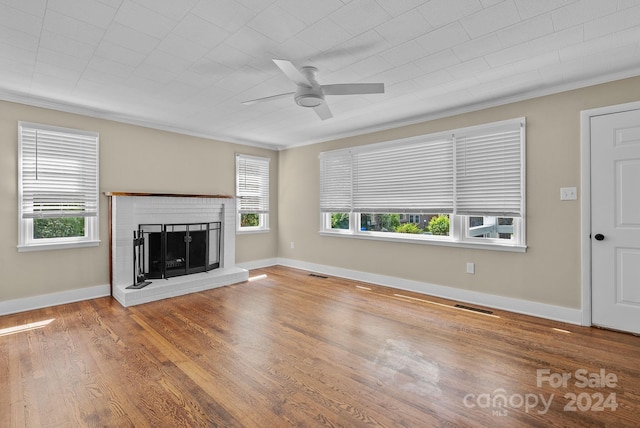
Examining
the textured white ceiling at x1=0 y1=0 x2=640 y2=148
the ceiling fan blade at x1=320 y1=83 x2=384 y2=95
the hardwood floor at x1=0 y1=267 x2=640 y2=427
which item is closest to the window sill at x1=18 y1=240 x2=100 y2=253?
the hardwood floor at x1=0 y1=267 x2=640 y2=427

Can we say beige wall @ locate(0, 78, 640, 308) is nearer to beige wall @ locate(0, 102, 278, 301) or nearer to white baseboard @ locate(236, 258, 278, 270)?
beige wall @ locate(0, 102, 278, 301)

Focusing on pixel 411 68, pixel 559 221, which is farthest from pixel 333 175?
pixel 559 221

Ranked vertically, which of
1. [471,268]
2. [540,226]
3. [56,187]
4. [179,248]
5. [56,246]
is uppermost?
[56,187]

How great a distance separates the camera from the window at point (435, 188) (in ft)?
12.1

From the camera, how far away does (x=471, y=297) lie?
398 centimetres

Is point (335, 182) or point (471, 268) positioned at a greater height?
point (335, 182)

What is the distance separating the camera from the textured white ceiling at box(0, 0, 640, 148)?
2.06 m

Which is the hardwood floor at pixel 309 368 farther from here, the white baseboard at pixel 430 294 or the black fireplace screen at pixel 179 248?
the black fireplace screen at pixel 179 248

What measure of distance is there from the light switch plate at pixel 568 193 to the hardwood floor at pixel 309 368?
1336 mm

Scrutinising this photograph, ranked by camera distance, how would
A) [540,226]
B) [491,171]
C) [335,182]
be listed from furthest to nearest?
[335,182] → [491,171] → [540,226]

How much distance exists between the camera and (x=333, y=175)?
5.61m

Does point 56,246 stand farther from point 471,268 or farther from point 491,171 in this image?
point 491,171

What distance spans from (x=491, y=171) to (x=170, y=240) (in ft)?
14.9

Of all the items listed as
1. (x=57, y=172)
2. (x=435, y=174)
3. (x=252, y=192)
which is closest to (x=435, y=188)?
(x=435, y=174)
